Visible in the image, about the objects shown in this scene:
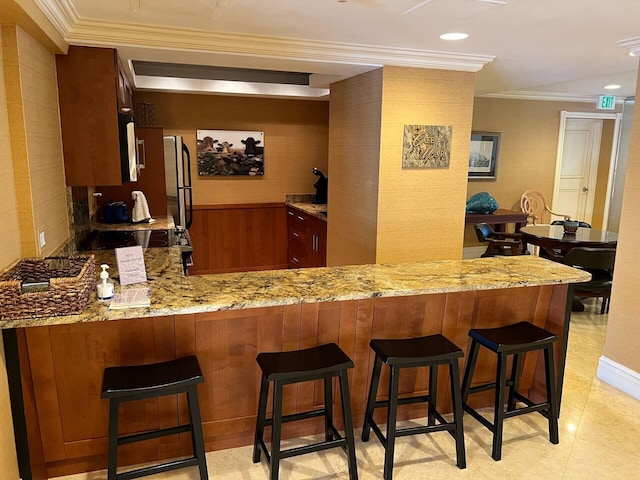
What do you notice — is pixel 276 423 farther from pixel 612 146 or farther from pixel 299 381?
pixel 612 146

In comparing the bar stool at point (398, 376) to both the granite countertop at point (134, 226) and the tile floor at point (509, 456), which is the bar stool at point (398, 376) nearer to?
the tile floor at point (509, 456)

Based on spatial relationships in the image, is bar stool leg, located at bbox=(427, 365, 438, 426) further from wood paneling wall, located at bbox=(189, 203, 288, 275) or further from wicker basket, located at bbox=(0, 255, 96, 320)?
wood paneling wall, located at bbox=(189, 203, 288, 275)

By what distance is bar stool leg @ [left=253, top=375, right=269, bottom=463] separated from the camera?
7.29 ft

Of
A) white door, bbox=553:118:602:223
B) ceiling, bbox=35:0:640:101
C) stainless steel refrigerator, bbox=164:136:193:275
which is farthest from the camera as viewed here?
white door, bbox=553:118:602:223

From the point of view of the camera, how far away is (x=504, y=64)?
13.3 feet

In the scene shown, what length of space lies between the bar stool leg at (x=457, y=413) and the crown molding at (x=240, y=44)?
2.29 metres

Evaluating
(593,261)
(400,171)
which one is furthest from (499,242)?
(400,171)

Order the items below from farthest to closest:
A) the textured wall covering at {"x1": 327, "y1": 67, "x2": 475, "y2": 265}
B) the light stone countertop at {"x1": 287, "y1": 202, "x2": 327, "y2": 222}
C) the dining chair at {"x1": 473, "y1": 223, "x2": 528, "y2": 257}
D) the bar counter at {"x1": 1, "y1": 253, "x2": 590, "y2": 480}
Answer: the dining chair at {"x1": 473, "y1": 223, "x2": 528, "y2": 257}, the light stone countertop at {"x1": 287, "y1": 202, "x2": 327, "y2": 222}, the textured wall covering at {"x1": 327, "y1": 67, "x2": 475, "y2": 265}, the bar counter at {"x1": 1, "y1": 253, "x2": 590, "y2": 480}

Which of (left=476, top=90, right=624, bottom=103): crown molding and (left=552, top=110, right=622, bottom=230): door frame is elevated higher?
(left=476, top=90, right=624, bottom=103): crown molding

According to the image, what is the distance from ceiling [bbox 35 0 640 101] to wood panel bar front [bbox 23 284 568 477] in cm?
152

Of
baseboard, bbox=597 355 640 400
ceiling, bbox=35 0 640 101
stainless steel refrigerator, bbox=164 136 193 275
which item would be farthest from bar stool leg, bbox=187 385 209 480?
stainless steel refrigerator, bbox=164 136 193 275

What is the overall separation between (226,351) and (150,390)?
501 millimetres

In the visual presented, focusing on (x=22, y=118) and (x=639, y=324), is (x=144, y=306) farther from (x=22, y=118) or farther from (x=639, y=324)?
(x=639, y=324)

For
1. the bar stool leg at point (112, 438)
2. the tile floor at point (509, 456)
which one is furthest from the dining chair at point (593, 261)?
the bar stool leg at point (112, 438)
